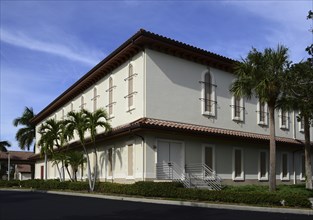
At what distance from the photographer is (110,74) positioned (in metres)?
28.3

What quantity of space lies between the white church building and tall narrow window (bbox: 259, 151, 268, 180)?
0.24 feet

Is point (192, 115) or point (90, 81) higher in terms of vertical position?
point (90, 81)

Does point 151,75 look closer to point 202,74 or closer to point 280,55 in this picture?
Answer: point 202,74

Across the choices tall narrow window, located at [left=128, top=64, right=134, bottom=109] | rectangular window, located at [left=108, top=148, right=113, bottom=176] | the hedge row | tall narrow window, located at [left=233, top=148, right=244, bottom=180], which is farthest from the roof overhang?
the hedge row

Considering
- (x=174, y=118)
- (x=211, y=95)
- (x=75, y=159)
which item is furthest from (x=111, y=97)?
(x=211, y=95)

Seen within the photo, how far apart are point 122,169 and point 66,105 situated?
1574cm

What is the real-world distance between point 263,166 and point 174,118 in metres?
9.57

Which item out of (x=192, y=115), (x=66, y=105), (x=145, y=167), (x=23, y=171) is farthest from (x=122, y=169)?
(x=23, y=171)

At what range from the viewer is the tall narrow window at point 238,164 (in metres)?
27.6

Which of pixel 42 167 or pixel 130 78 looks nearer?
pixel 130 78

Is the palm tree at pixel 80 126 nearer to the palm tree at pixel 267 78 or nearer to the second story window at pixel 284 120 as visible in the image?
the palm tree at pixel 267 78

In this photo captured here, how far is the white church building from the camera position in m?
23.2

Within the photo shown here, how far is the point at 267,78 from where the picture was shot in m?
20.4

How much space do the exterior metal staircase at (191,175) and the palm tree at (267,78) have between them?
4.41 metres
